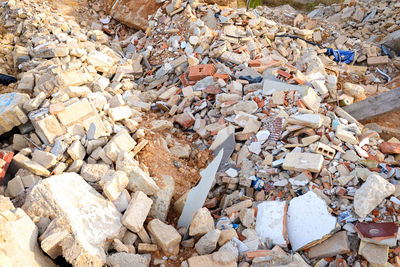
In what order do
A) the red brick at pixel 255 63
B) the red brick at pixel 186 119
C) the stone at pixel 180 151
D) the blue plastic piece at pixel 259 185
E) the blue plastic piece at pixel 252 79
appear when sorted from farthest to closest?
1. the red brick at pixel 255 63
2. the blue plastic piece at pixel 252 79
3. the red brick at pixel 186 119
4. the stone at pixel 180 151
5. the blue plastic piece at pixel 259 185

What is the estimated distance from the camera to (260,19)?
8.30 m

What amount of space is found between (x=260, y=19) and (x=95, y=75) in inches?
189

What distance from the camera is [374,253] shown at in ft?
10.7

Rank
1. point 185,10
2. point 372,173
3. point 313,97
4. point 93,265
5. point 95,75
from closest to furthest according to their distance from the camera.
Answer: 1. point 93,265
2. point 372,173
3. point 313,97
4. point 95,75
5. point 185,10

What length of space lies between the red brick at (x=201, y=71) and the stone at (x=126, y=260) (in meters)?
4.02

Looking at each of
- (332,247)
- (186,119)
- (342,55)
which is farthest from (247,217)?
(342,55)

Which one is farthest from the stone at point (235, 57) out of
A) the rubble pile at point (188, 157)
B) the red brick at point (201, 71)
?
the red brick at point (201, 71)

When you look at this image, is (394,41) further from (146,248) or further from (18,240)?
(18,240)

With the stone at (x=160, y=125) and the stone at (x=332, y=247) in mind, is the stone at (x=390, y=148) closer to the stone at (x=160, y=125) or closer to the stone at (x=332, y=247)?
the stone at (x=332, y=247)

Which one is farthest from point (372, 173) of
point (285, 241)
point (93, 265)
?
point (93, 265)

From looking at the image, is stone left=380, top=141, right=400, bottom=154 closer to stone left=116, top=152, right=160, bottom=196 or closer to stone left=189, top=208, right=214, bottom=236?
stone left=189, top=208, right=214, bottom=236

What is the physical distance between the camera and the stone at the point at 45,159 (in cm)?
403

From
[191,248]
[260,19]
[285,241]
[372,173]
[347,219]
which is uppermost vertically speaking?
[260,19]

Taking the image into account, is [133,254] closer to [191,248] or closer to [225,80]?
[191,248]
